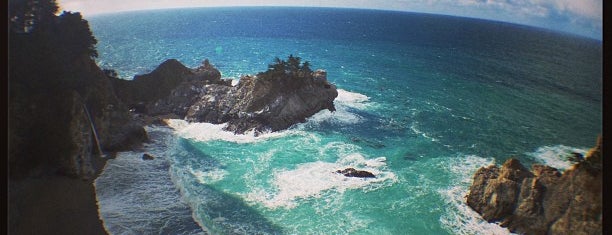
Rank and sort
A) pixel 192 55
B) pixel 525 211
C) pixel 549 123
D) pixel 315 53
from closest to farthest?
1. pixel 525 211
2. pixel 549 123
3. pixel 192 55
4. pixel 315 53

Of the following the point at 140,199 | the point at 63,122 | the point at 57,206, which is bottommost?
the point at 140,199

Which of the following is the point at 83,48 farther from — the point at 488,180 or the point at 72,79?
the point at 488,180

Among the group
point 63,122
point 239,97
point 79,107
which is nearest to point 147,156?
point 79,107

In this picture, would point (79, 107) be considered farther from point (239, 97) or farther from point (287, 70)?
point (287, 70)

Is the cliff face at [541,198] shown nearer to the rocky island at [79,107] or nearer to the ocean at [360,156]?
the ocean at [360,156]

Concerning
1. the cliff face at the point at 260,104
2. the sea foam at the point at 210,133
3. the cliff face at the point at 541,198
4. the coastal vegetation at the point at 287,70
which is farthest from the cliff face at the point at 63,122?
the cliff face at the point at 541,198

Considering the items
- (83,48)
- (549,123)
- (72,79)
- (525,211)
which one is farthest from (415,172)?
(83,48)
